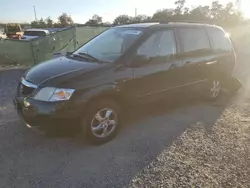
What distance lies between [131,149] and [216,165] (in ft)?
3.81

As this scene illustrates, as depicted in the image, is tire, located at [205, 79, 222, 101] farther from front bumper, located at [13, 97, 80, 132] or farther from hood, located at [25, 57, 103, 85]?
front bumper, located at [13, 97, 80, 132]

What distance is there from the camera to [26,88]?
384cm

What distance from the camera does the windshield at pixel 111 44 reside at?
434 cm

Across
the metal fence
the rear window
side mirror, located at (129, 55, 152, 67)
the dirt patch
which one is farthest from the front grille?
the metal fence

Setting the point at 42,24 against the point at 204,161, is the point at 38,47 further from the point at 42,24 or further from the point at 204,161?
the point at 42,24

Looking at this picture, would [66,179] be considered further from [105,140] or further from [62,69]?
[62,69]

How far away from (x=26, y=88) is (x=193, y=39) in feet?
10.7

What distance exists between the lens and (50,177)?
3215 mm

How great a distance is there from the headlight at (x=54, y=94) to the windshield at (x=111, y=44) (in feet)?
3.06

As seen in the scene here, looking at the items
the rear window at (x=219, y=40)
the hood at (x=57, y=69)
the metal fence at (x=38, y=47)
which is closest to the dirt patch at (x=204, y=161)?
the hood at (x=57, y=69)

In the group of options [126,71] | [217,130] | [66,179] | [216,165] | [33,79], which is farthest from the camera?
[217,130]

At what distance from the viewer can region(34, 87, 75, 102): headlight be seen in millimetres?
3561

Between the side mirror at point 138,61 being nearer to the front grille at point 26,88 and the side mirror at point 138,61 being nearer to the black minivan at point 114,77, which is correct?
the black minivan at point 114,77

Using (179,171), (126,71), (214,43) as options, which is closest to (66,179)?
(179,171)
